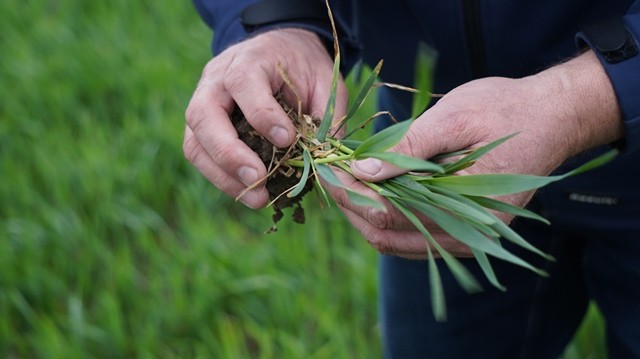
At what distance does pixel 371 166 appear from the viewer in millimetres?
973

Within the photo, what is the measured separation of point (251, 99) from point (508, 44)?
1.14 feet

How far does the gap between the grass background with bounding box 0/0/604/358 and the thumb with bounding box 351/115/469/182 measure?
90 cm

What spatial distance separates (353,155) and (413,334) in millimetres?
556

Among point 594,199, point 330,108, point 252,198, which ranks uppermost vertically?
point 330,108

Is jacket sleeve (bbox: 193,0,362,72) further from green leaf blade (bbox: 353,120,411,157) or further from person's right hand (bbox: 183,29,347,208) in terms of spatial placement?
green leaf blade (bbox: 353,120,411,157)

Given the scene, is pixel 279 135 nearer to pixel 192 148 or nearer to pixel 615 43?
pixel 192 148

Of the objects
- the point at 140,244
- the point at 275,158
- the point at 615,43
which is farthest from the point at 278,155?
the point at 140,244

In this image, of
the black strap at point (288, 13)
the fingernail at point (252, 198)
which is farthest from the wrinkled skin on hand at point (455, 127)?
the black strap at point (288, 13)

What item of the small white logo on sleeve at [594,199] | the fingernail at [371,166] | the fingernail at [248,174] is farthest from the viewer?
the small white logo on sleeve at [594,199]

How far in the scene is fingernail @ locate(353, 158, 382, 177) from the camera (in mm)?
971

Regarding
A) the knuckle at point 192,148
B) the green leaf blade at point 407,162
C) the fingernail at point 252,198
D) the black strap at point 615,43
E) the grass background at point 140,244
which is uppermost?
the black strap at point 615,43

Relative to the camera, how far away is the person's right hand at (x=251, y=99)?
3.59 ft

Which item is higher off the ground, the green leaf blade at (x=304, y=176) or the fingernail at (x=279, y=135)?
the fingernail at (x=279, y=135)

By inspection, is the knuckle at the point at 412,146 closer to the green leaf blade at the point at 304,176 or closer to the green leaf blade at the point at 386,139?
the green leaf blade at the point at 386,139
